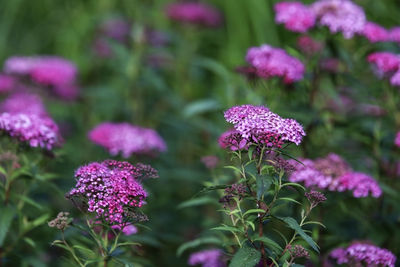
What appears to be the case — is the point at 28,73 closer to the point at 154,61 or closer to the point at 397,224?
the point at 154,61

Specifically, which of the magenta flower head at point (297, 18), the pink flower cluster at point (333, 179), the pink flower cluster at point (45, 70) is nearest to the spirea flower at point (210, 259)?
the pink flower cluster at point (333, 179)

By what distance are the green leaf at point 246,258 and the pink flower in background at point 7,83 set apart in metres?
3.12

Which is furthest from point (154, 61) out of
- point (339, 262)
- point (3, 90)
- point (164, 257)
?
point (339, 262)

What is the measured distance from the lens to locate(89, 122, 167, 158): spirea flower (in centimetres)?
366

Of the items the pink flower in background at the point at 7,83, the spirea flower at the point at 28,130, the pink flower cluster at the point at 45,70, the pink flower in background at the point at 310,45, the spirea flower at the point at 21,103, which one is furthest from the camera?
the pink flower in background at the point at 7,83

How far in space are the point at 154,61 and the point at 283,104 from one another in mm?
2117

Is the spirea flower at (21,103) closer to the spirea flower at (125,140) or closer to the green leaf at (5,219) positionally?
the spirea flower at (125,140)

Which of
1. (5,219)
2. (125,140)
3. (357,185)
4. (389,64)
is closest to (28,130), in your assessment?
(5,219)

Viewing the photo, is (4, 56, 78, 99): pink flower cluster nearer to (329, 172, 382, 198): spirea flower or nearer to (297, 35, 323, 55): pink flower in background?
(297, 35, 323, 55): pink flower in background

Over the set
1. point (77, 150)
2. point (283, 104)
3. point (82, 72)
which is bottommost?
point (283, 104)

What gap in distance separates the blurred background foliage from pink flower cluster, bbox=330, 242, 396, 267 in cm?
38

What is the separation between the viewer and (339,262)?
2.84 meters

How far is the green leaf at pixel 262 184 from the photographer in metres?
2.22

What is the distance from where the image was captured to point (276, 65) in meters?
3.35
